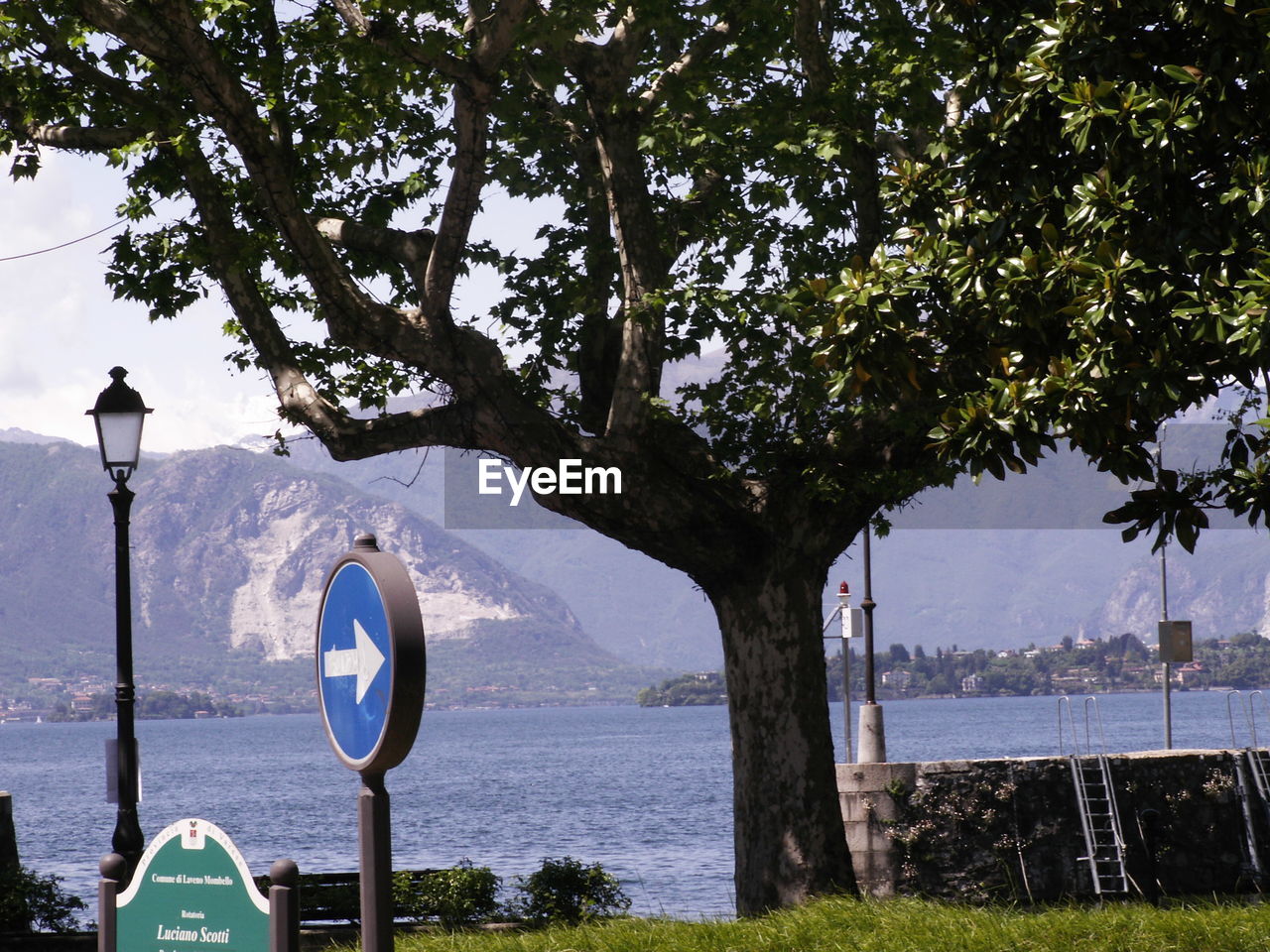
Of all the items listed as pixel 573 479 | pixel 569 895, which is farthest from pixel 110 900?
pixel 569 895

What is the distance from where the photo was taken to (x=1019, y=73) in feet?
28.8

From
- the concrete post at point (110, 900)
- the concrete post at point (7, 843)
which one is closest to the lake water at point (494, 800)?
the concrete post at point (7, 843)

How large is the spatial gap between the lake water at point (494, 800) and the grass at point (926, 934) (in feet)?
13.2

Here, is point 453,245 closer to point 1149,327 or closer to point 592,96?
point 592,96

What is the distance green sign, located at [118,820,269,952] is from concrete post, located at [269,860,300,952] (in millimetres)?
123

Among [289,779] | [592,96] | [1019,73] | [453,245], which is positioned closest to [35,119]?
[453,245]

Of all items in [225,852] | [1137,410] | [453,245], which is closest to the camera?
[225,852]

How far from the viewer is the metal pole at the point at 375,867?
212 inches

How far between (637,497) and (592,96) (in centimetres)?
367

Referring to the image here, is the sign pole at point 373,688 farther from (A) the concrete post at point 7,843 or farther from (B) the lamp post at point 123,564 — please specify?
(A) the concrete post at point 7,843

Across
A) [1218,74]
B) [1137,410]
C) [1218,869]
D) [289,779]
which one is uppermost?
[1218,74]

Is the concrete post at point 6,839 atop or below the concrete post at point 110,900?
below

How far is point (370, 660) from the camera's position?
5438 millimetres

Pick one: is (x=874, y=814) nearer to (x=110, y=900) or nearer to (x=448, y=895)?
(x=448, y=895)
